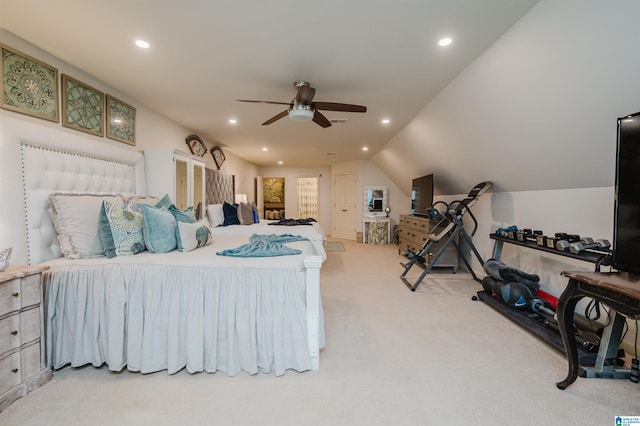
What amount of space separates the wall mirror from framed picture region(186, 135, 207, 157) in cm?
481

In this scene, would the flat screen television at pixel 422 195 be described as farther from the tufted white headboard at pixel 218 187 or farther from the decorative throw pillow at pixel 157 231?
the decorative throw pillow at pixel 157 231

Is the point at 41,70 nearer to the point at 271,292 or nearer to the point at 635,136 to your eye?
the point at 271,292

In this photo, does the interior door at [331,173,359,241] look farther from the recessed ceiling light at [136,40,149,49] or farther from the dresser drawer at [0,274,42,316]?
the dresser drawer at [0,274,42,316]

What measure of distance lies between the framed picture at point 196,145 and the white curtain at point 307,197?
510cm

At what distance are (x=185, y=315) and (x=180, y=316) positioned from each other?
34 millimetres

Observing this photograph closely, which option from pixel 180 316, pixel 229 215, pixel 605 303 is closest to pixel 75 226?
pixel 180 316

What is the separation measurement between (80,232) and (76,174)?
0.64 meters

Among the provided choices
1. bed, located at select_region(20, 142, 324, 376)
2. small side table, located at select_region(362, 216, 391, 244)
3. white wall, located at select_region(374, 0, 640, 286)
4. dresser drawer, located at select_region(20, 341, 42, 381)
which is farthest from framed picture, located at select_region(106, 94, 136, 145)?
small side table, located at select_region(362, 216, 391, 244)

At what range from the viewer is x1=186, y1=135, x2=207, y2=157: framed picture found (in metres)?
4.85

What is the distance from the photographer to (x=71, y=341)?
2.00 m

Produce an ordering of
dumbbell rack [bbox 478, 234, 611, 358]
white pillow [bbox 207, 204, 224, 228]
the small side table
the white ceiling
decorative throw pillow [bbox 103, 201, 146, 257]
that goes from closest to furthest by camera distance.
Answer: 1. the white ceiling
2. dumbbell rack [bbox 478, 234, 611, 358]
3. decorative throw pillow [bbox 103, 201, 146, 257]
4. white pillow [bbox 207, 204, 224, 228]
5. the small side table

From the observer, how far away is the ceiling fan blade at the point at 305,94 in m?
2.63

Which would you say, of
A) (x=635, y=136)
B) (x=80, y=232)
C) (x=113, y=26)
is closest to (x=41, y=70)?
(x=113, y=26)

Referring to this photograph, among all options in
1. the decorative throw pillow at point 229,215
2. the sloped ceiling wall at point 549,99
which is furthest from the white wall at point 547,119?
the decorative throw pillow at point 229,215
